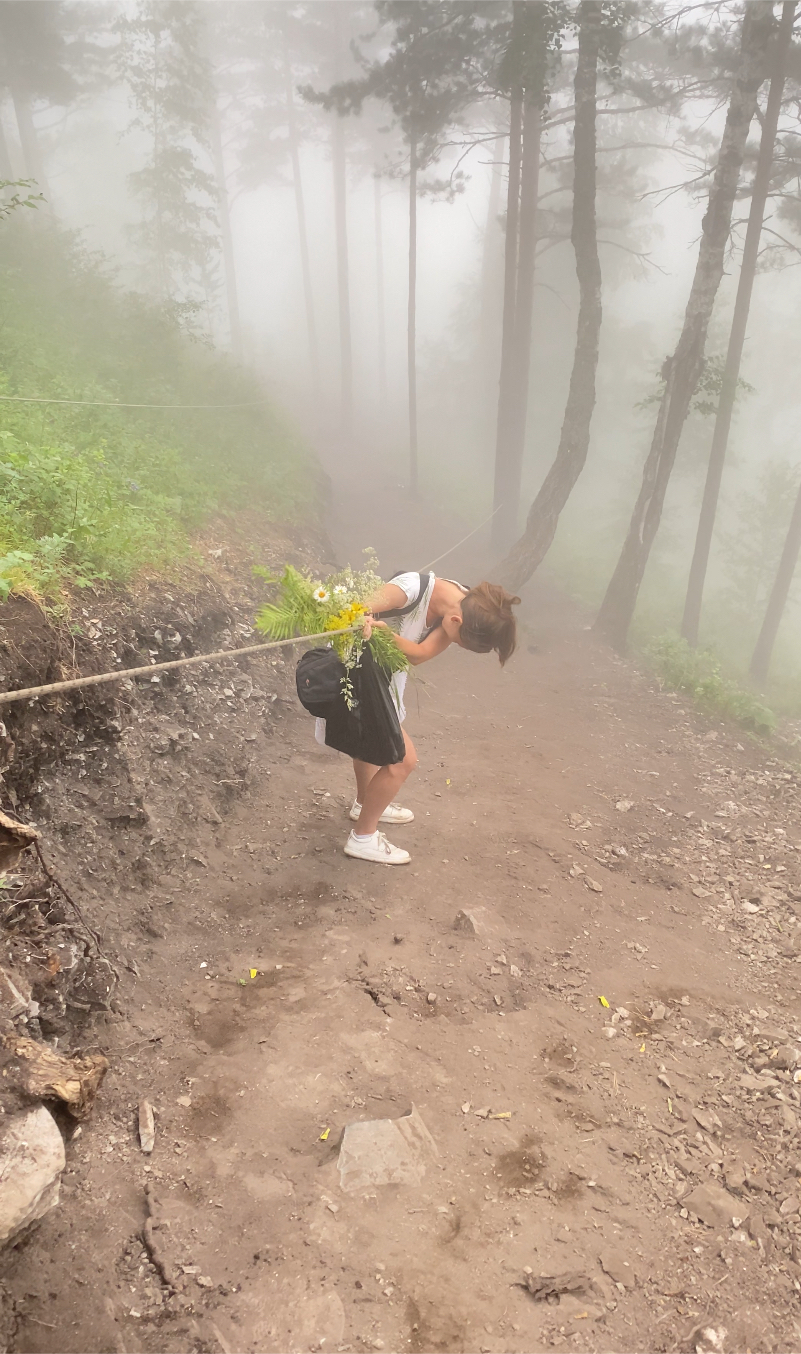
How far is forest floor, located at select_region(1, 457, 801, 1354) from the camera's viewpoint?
218 cm

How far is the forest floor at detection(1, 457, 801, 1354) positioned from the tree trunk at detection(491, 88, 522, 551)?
10.8 m

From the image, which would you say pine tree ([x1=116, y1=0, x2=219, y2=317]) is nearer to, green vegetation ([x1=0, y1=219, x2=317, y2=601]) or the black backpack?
green vegetation ([x1=0, y1=219, x2=317, y2=601])

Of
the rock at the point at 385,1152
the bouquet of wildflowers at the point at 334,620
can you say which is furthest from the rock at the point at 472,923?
the bouquet of wildflowers at the point at 334,620

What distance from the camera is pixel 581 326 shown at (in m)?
10.8

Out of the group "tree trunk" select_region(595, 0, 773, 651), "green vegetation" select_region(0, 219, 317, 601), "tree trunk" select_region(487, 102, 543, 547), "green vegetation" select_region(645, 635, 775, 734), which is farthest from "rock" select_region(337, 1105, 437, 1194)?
"tree trunk" select_region(487, 102, 543, 547)

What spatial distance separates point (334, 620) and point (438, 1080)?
2.42 m

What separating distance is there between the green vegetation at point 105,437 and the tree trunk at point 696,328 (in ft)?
18.7

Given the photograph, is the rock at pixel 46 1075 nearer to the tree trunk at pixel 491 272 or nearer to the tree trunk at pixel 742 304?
the tree trunk at pixel 742 304

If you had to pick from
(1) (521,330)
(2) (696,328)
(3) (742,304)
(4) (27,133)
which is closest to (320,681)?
(2) (696,328)

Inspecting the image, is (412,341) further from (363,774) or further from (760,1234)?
(760,1234)

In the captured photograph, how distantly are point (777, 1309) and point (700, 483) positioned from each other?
26.5 meters

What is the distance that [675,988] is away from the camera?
3857mm

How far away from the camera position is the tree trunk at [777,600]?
47.8 ft

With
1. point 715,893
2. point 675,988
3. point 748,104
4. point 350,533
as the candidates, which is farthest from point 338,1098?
point 350,533
